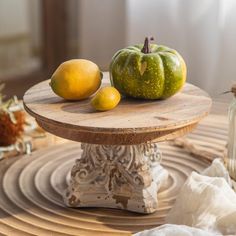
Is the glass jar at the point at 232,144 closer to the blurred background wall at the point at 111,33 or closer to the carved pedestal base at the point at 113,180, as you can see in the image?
the carved pedestal base at the point at 113,180

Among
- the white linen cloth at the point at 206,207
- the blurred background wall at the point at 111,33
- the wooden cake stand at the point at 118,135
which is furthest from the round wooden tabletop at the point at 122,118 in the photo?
the blurred background wall at the point at 111,33

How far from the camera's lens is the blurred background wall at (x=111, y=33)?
6.40 feet

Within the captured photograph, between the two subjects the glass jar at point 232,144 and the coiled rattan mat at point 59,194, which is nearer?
the coiled rattan mat at point 59,194

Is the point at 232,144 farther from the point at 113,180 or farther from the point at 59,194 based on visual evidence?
the point at 59,194

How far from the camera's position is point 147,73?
1066mm

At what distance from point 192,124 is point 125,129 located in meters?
0.14

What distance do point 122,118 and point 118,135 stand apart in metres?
0.04

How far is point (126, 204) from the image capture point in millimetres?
1102

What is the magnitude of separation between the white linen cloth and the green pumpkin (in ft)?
0.57

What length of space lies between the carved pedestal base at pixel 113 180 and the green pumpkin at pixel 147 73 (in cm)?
11

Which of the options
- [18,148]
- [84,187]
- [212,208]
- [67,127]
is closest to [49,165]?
[18,148]

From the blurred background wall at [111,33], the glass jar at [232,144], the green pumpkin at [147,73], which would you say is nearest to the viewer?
the green pumpkin at [147,73]

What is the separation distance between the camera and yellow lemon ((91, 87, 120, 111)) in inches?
41.2

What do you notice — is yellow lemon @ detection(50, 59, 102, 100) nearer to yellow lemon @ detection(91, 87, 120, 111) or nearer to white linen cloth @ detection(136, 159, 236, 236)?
yellow lemon @ detection(91, 87, 120, 111)
